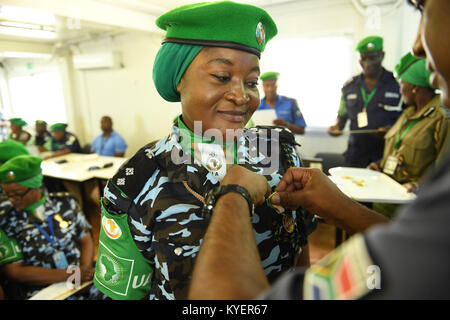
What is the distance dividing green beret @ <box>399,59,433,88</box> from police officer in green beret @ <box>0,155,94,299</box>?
324 cm

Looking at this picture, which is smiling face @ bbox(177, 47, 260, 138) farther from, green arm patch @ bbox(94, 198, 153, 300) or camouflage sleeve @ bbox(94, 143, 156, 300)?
green arm patch @ bbox(94, 198, 153, 300)

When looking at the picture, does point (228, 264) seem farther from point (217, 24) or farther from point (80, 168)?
point (80, 168)

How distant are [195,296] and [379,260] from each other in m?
0.29

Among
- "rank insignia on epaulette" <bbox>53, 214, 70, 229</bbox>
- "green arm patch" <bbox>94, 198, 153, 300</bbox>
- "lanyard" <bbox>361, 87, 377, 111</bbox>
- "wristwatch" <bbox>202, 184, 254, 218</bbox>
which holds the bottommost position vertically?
"rank insignia on epaulette" <bbox>53, 214, 70, 229</bbox>

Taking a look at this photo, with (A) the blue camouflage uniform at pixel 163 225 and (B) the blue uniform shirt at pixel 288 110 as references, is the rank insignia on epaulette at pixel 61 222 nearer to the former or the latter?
(A) the blue camouflage uniform at pixel 163 225

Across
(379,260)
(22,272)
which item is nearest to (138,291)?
(379,260)

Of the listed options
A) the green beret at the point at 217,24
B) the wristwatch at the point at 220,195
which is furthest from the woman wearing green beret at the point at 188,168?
the wristwatch at the point at 220,195

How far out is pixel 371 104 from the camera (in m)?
3.55

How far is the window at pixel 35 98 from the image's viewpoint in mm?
3024

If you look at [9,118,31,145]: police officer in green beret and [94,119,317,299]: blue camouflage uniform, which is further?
[9,118,31,145]: police officer in green beret

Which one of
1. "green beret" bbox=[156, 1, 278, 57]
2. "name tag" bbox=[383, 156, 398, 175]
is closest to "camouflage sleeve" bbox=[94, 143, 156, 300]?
"green beret" bbox=[156, 1, 278, 57]

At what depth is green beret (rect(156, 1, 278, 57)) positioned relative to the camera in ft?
2.65

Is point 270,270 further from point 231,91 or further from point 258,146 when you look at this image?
point 231,91

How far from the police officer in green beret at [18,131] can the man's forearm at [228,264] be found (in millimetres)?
4236
